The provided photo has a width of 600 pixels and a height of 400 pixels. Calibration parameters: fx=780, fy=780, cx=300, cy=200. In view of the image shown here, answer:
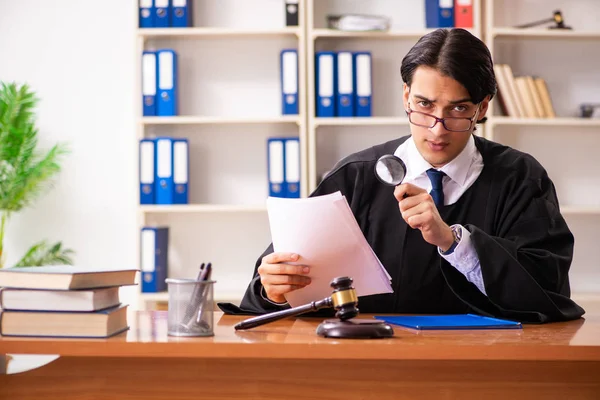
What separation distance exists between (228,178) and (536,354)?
10.1 ft

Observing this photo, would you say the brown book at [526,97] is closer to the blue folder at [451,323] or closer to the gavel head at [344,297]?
the blue folder at [451,323]

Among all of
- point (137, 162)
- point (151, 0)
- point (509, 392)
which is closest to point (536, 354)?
point (509, 392)

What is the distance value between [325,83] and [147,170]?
0.99 metres

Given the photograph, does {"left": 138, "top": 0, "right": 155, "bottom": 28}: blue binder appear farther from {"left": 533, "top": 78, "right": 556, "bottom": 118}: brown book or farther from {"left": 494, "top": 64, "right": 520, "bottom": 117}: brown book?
{"left": 533, "top": 78, "right": 556, "bottom": 118}: brown book

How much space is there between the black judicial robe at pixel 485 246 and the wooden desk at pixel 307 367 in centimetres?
24

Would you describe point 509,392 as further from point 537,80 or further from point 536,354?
point 537,80

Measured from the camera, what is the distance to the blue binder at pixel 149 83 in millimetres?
3920

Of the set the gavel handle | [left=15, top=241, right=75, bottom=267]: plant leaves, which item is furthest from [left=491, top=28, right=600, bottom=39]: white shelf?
the gavel handle

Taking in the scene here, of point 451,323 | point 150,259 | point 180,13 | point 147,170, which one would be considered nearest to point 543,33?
point 180,13

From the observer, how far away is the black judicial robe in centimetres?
168

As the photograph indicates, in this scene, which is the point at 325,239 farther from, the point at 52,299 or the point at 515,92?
the point at 515,92

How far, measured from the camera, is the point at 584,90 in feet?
13.9

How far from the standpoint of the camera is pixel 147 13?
3.98 metres

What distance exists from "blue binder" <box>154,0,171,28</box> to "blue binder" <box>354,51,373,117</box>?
987mm
